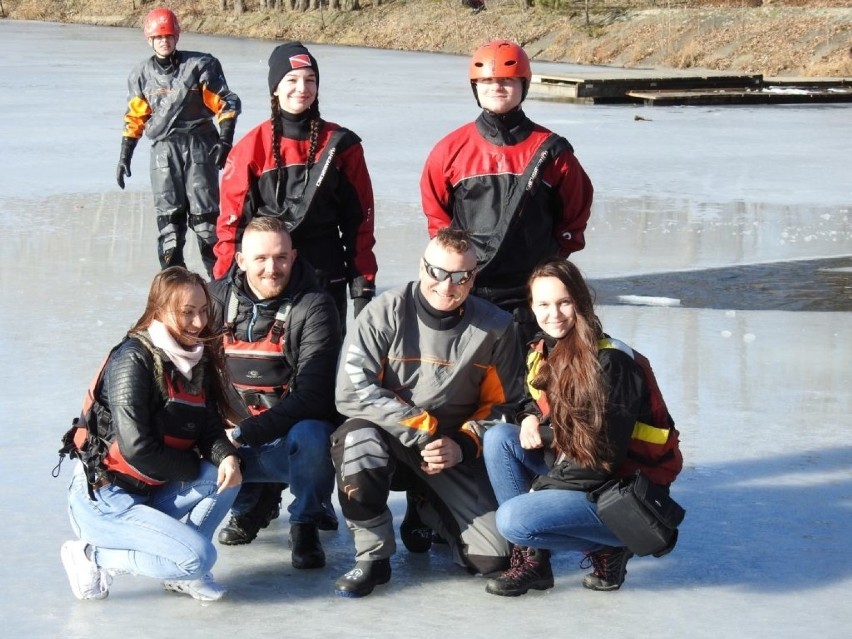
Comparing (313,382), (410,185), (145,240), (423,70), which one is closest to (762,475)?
(313,382)

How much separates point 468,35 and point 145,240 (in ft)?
87.3

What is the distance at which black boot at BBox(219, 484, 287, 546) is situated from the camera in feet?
14.0

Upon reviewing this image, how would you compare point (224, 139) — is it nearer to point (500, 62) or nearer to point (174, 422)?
point (500, 62)

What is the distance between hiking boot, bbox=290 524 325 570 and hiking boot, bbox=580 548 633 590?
0.76 meters

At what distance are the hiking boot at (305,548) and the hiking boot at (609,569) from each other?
765 millimetres

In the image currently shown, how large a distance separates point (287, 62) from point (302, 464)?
1.53 m

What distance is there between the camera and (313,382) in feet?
13.6

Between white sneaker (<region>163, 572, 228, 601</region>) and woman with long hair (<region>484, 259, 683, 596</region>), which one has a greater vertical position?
woman with long hair (<region>484, 259, 683, 596</region>)

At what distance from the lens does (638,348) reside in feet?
21.8

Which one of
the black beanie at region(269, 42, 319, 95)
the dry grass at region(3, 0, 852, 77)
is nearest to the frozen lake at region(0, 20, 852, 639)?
the black beanie at region(269, 42, 319, 95)

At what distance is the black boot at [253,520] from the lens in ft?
14.0

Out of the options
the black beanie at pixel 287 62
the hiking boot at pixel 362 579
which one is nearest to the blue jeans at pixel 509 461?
the hiking boot at pixel 362 579

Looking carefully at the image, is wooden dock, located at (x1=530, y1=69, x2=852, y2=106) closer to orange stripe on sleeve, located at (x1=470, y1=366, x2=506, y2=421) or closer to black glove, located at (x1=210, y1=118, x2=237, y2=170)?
black glove, located at (x1=210, y1=118, x2=237, y2=170)

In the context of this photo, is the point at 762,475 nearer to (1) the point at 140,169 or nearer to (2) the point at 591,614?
(2) the point at 591,614
